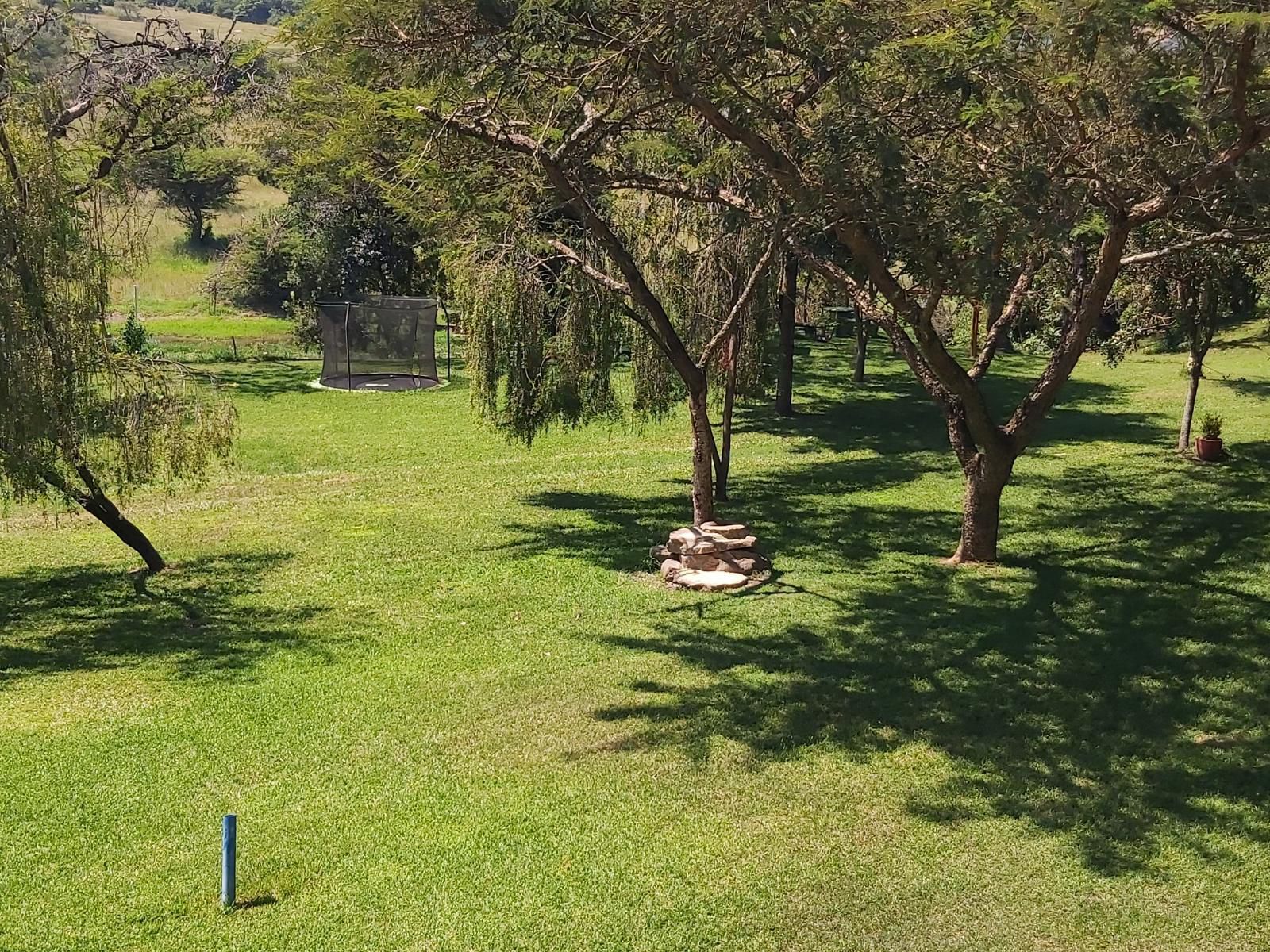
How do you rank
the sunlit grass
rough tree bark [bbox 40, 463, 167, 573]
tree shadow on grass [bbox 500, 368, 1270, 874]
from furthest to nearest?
the sunlit grass < rough tree bark [bbox 40, 463, 167, 573] < tree shadow on grass [bbox 500, 368, 1270, 874]

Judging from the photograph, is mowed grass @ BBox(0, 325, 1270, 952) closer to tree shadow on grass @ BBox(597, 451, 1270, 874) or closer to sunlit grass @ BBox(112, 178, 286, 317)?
tree shadow on grass @ BBox(597, 451, 1270, 874)

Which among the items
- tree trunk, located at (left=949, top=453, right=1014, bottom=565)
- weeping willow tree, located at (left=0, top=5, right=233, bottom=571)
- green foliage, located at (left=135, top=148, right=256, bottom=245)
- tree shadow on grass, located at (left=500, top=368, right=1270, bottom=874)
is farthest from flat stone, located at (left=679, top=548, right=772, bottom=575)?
green foliage, located at (left=135, top=148, right=256, bottom=245)

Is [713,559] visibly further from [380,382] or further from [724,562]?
[380,382]

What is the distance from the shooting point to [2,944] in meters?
6.77

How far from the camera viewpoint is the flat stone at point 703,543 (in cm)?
1460

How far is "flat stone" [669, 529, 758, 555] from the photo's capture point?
14602 mm

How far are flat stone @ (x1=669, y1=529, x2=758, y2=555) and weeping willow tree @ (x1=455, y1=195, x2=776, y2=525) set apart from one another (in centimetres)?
191

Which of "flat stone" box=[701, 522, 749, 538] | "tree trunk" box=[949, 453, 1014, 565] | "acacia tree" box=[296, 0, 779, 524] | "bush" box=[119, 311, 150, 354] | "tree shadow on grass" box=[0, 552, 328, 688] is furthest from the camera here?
"bush" box=[119, 311, 150, 354]

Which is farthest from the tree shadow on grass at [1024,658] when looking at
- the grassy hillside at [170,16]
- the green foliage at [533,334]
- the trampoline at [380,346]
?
the grassy hillside at [170,16]

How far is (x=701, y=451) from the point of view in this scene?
15094 millimetres

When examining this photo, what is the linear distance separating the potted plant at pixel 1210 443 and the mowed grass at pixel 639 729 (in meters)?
1.42

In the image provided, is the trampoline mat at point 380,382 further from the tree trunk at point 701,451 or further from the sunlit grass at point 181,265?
the tree trunk at point 701,451

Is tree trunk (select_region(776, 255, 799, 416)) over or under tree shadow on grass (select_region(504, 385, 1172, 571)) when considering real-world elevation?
over

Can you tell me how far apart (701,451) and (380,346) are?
19232mm
